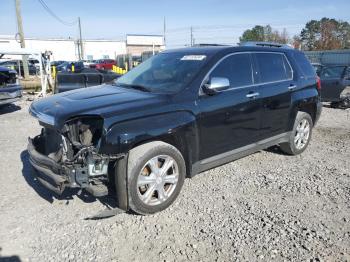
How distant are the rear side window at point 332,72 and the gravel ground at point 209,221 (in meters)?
6.64

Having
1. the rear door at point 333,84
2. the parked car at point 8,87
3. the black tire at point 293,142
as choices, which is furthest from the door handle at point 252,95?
the parked car at point 8,87

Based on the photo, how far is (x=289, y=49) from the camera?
236 inches

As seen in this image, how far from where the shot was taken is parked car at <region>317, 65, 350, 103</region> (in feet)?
36.2

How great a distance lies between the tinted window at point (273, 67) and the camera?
17.1 feet

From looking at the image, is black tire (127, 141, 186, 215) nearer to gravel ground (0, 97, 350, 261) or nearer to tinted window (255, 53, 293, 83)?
gravel ground (0, 97, 350, 261)

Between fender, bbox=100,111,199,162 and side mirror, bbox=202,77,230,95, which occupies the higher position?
side mirror, bbox=202,77,230,95

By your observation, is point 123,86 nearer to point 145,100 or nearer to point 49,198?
point 145,100

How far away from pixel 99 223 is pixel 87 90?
183 cm

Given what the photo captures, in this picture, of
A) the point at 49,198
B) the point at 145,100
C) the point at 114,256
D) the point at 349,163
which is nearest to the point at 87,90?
the point at 145,100

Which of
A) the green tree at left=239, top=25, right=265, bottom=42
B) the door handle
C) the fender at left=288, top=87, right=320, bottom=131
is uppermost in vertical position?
the green tree at left=239, top=25, right=265, bottom=42

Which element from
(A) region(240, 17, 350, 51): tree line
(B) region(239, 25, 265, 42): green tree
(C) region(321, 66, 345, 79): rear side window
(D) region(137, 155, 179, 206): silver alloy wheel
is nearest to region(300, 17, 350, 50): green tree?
(A) region(240, 17, 350, 51): tree line

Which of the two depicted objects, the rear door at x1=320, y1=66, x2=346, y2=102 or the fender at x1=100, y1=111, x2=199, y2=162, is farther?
the rear door at x1=320, y1=66, x2=346, y2=102

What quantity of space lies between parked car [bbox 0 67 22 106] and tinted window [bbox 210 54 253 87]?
25.2 ft

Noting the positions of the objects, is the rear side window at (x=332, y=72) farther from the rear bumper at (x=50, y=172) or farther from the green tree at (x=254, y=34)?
the green tree at (x=254, y=34)
